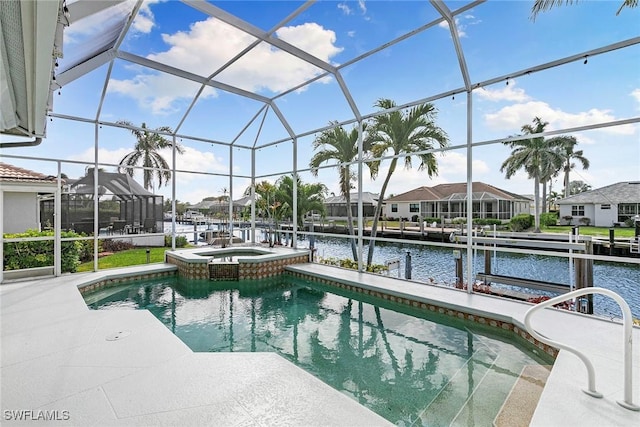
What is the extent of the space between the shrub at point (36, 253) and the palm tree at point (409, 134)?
7.46 m

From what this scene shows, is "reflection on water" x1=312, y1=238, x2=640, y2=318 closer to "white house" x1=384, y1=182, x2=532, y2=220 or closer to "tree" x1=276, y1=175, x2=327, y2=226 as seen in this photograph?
"tree" x1=276, y1=175, x2=327, y2=226

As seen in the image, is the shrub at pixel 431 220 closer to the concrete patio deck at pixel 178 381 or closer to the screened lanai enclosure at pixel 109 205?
the screened lanai enclosure at pixel 109 205

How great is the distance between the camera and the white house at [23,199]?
7.04 m

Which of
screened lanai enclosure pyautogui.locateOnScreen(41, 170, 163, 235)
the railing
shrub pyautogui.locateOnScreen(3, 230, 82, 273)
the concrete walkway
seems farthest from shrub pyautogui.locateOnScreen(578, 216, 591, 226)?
screened lanai enclosure pyautogui.locateOnScreen(41, 170, 163, 235)

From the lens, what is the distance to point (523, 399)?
3082mm

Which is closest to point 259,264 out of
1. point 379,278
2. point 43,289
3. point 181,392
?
point 379,278

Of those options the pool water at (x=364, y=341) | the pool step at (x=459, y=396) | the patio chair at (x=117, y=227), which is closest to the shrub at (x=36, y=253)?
the pool water at (x=364, y=341)

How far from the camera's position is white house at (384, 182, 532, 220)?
18.0 meters

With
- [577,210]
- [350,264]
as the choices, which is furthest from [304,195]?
[577,210]

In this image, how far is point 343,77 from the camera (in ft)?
24.7

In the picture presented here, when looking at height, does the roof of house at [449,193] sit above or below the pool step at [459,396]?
above

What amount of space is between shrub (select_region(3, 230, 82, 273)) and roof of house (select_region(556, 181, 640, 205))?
11.2m

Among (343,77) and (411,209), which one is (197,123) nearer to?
(343,77)

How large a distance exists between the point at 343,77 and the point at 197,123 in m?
4.88
